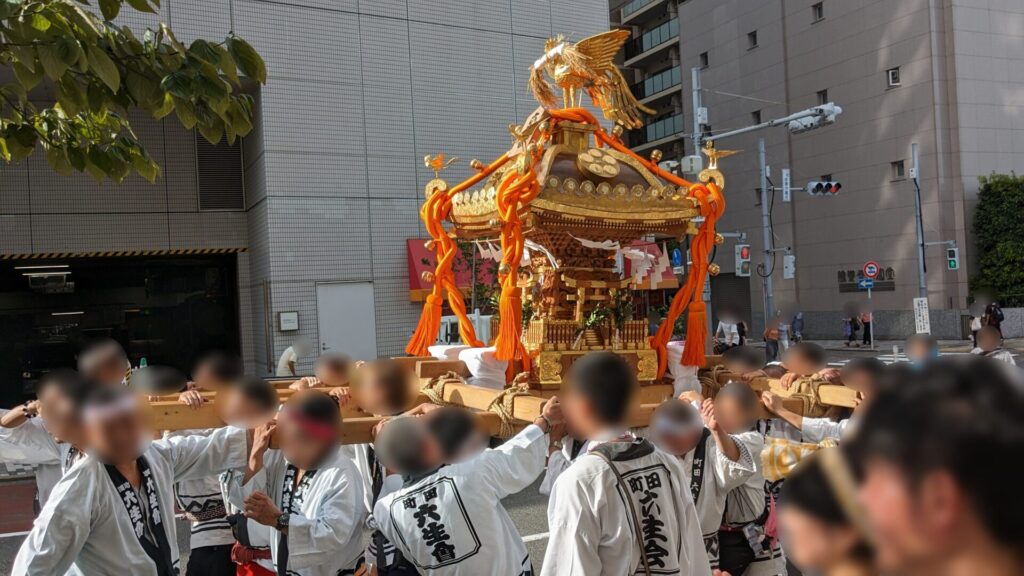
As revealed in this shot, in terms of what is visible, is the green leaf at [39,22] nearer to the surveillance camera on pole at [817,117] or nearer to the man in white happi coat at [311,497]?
the man in white happi coat at [311,497]

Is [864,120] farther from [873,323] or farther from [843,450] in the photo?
[843,450]

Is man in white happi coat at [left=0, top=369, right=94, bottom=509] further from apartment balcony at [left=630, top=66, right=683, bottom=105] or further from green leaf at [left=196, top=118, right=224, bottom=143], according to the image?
apartment balcony at [left=630, top=66, right=683, bottom=105]

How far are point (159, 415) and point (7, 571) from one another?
125 inches

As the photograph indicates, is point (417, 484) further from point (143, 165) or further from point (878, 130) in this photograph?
point (878, 130)

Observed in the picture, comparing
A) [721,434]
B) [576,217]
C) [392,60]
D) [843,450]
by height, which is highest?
[392,60]

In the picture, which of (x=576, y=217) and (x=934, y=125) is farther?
(x=934, y=125)

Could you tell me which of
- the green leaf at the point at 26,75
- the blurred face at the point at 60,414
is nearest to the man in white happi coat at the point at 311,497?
the blurred face at the point at 60,414

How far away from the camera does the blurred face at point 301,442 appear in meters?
2.74

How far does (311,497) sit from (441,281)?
301 cm

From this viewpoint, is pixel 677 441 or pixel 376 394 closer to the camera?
pixel 677 441

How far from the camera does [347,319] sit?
12867 millimetres

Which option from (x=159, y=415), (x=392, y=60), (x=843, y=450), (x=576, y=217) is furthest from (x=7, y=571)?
(x=392, y=60)

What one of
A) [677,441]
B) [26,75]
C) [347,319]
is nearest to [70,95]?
[26,75]

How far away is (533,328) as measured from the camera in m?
5.61
